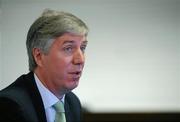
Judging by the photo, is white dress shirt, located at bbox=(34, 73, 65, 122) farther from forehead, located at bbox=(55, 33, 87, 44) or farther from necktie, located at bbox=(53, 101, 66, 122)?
forehead, located at bbox=(55, 33, 87, 44)

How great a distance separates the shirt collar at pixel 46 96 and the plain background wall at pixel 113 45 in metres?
1.89

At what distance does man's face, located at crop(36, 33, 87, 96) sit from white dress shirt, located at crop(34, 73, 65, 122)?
0.03 metres

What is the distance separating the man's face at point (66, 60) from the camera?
Result: 86 centimetres

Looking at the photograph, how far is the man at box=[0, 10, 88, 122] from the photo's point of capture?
84 cm

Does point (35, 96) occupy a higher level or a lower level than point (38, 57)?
lower

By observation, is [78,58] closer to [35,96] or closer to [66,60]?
[66,60]

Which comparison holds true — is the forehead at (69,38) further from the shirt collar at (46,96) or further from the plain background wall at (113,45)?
the plain background wall at (113,45)

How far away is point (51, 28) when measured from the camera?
2.79ft

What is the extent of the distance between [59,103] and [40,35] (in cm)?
18

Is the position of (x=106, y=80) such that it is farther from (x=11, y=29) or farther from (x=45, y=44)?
(x=45, y=44)

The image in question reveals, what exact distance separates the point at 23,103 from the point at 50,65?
0.12 metres

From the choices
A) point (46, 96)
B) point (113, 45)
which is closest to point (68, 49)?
point (46, 96)

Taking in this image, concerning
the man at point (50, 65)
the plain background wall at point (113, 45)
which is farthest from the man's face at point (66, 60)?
the plain background wall at point (113, 45)

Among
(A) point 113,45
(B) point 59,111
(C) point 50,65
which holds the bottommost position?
(B) point 59,111
